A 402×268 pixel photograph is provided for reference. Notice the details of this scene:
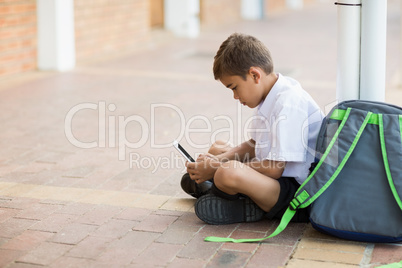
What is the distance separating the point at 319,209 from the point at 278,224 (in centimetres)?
38

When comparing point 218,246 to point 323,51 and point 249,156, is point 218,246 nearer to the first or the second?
point 249,156

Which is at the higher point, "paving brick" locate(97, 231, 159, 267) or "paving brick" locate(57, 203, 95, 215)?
"paving brick" locate(57, 203, 95, 215)

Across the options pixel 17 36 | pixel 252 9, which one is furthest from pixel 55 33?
pixel 252 9

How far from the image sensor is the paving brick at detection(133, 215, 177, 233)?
3.67m

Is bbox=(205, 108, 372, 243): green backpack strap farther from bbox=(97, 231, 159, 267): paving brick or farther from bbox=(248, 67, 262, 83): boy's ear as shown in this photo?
bbox=(248, 67, 262, 83): boy's ear

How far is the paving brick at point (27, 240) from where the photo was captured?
339 centimetres

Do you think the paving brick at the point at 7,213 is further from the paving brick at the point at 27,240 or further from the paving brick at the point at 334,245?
the paving brick at the point at 334,245

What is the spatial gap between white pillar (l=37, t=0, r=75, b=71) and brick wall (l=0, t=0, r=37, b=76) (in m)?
→ 0.09

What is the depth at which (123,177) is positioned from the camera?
4668 millimetres

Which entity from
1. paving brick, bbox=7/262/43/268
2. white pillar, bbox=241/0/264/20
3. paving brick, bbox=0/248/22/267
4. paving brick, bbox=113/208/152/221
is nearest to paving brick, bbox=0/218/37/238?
paving brick, bbox=0/248/22/267

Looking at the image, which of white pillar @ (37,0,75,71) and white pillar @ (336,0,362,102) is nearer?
white pillar @ (336,0,362,102)

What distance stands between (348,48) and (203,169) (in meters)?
1.10

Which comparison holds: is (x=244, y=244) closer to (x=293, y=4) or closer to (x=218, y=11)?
(x=218, y=11)

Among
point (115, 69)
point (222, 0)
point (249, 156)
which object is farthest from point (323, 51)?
point (249, 156)
